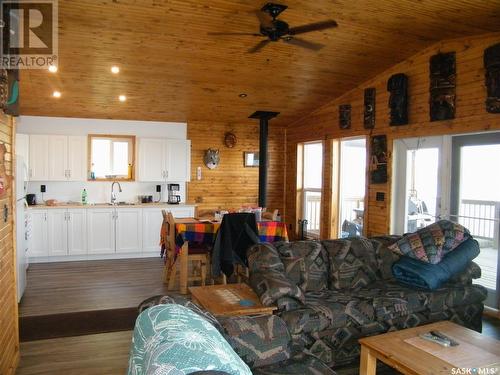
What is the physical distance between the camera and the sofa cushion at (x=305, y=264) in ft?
11.7

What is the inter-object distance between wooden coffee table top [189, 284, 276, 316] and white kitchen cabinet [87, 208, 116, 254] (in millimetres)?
3923

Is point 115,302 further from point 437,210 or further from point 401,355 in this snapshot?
point 437,210

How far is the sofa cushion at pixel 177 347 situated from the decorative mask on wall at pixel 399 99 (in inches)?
180

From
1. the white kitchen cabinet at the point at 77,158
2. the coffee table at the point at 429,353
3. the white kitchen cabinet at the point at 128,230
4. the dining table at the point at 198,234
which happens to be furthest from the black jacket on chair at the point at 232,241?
the white kitchen cabinet at the point at 77,158

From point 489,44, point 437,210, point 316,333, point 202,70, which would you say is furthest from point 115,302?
point 489,44

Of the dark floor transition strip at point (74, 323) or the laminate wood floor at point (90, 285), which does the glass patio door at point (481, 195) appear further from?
the dark floor transition strip at point (74, 323)

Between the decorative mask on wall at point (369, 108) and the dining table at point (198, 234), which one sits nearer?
Result: the dining table at point (198, 234)

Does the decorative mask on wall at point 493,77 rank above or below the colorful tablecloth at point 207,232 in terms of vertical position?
above

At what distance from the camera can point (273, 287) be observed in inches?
122

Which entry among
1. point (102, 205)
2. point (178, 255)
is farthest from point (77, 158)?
point (178, 255)

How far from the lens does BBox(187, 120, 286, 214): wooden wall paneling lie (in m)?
7.89

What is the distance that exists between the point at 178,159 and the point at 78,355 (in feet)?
14.7

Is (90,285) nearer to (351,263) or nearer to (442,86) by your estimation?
(351,263)

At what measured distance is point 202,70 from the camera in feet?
18.4
